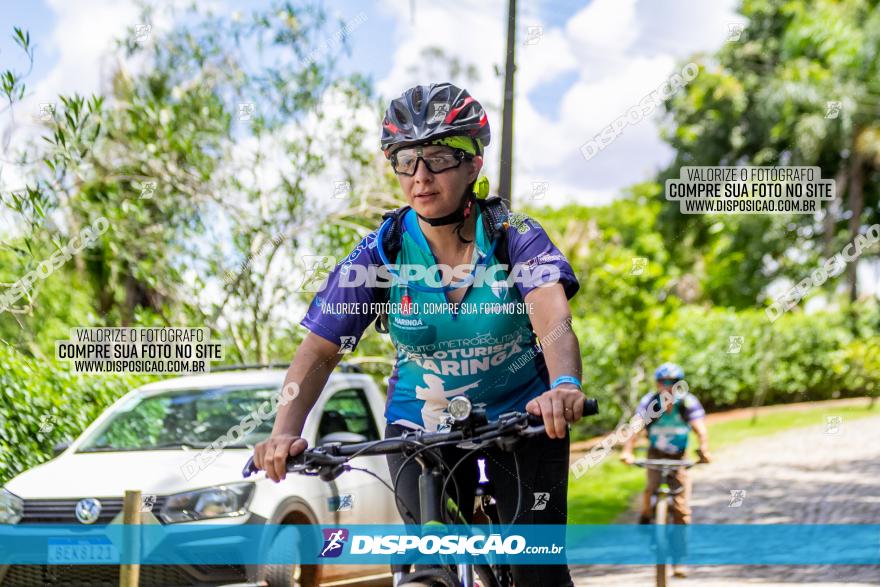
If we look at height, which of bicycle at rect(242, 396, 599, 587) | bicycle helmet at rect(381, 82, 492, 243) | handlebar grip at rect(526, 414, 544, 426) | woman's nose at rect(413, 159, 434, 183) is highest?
bicycle helmet at rect(381, 82, 492, 243)

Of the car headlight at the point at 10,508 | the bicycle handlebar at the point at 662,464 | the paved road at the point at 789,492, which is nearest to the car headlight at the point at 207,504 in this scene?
the car headlight at the point at 10,508

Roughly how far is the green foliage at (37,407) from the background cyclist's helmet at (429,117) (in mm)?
6017

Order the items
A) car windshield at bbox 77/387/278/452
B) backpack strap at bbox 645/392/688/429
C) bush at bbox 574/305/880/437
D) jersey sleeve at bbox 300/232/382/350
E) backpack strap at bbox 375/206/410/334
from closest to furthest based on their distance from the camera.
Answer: jersey sleeve at bbox 300/232/382/350
backpack strap at bbox 375/206/410/334
car windshield at bbox 77/387/278/452
backpack strap at bbox 645/392/688/429
bush at bbox 574/305/880/437

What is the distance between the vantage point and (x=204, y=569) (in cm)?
673

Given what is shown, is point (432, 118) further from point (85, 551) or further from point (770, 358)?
point (770, 358)

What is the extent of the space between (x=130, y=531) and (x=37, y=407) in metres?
3.35

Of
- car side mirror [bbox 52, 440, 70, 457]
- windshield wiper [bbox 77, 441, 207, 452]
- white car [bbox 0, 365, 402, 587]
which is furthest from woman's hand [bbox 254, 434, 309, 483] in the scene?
car side mirror [bbox 52, 440, 70, 457]

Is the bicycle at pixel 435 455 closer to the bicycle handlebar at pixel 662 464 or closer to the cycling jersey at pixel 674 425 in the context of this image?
the bicycle handlebar at pixel 662 464

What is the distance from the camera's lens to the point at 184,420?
26.4 feet

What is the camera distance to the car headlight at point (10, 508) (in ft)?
23.3

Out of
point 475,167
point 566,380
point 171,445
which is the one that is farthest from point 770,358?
point 566,380

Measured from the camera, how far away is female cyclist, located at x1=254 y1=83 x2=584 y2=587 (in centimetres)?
352

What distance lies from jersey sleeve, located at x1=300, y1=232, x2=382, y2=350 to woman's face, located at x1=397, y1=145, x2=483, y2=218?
28 cm

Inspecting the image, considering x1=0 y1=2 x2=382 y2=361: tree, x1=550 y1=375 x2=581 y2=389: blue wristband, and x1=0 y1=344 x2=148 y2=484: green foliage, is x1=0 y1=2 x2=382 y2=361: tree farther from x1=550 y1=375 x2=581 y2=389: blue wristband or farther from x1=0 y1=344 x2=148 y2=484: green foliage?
x1=550 y1=375 x2=581 y2=389: blue wristband
